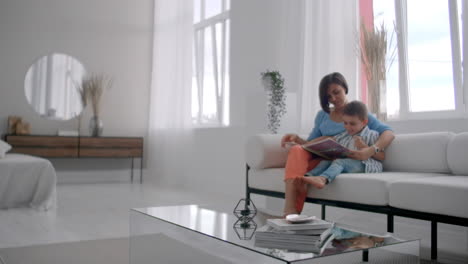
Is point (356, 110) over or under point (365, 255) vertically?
over

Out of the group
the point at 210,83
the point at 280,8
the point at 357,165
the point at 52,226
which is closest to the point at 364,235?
the point at 357,165

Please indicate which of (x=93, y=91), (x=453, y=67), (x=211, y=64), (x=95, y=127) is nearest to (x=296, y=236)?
(x=453, y=67)

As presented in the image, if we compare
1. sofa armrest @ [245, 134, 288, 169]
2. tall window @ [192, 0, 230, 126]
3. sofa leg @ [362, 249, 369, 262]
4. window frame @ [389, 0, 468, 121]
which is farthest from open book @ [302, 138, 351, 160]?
tall window @ [192, 0, 230, 126]

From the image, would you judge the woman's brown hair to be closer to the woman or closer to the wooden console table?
the woman

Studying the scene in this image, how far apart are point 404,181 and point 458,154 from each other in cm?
55

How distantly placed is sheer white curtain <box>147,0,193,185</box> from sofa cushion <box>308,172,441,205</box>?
3826mm

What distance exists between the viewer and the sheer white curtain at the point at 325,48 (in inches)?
166

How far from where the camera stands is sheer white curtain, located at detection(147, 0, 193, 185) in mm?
6465

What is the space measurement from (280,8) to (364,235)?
3.62 meters

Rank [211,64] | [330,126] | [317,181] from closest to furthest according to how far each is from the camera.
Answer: [317,181] → [330,126] → [211,64]

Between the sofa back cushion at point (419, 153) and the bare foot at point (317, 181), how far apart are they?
65 cm

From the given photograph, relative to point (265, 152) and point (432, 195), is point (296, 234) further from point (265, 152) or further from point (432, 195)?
point (265, 152)

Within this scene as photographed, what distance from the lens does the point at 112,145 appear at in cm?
664

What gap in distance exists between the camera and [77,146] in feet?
20.9
